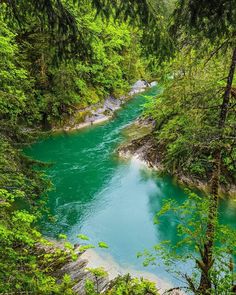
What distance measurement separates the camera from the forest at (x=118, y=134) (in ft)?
15.4

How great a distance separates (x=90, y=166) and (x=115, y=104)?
456 inches

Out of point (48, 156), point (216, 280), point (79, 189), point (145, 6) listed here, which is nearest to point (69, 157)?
point (48, 156)

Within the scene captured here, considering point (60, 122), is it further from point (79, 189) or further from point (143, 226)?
point (143, 226)

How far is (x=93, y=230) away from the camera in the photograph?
1259 cm

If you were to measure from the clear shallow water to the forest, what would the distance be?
0.09m

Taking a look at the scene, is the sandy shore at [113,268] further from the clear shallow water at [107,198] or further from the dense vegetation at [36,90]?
the dense vegetation at [36,90]

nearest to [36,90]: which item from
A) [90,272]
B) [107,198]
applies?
[107,198]

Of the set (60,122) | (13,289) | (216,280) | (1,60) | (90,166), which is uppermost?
(60,122)

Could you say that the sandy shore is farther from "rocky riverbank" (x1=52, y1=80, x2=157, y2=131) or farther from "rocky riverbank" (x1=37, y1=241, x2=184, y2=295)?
"rocky riverbank" (x1=52, y1=80, x2=157, y2=131)

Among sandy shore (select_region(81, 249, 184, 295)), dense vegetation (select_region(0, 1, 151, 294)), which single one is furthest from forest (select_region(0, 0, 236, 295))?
sandy shore (select_region(81, 249, 184, 295))

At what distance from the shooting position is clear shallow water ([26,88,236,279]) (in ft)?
40.4

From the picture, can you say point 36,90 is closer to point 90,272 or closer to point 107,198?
point 107,198

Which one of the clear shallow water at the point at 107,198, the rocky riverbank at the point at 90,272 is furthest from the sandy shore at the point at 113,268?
the clear shallow water at the point at 107,198

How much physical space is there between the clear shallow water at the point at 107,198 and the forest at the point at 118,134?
94 millimetres
